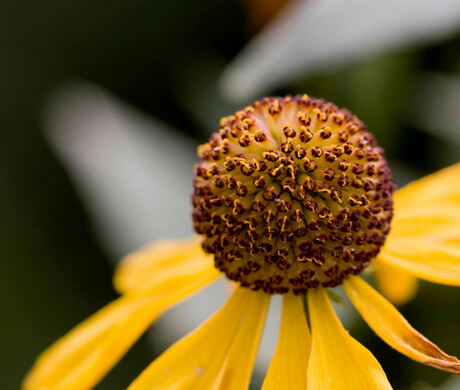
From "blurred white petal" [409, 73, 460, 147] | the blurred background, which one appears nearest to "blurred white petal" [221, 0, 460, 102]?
the blurred background

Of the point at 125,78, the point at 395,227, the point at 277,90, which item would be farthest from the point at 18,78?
the point at 395,227

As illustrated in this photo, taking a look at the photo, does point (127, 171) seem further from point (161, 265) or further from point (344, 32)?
point (344, 32)

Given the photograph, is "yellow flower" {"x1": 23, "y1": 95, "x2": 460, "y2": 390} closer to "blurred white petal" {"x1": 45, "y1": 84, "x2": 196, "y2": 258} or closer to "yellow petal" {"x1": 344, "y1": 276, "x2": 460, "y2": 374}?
"yellow petal" {"x1": 344, "y1": 276, "x2": 460, "y2": 374}

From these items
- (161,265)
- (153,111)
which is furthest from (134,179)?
(153,111)

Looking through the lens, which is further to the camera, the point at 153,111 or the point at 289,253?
the point at 153,111

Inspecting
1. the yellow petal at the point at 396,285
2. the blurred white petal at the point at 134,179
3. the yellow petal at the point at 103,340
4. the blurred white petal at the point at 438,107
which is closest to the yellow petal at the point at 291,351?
the yellow petal at the point at 103,340
